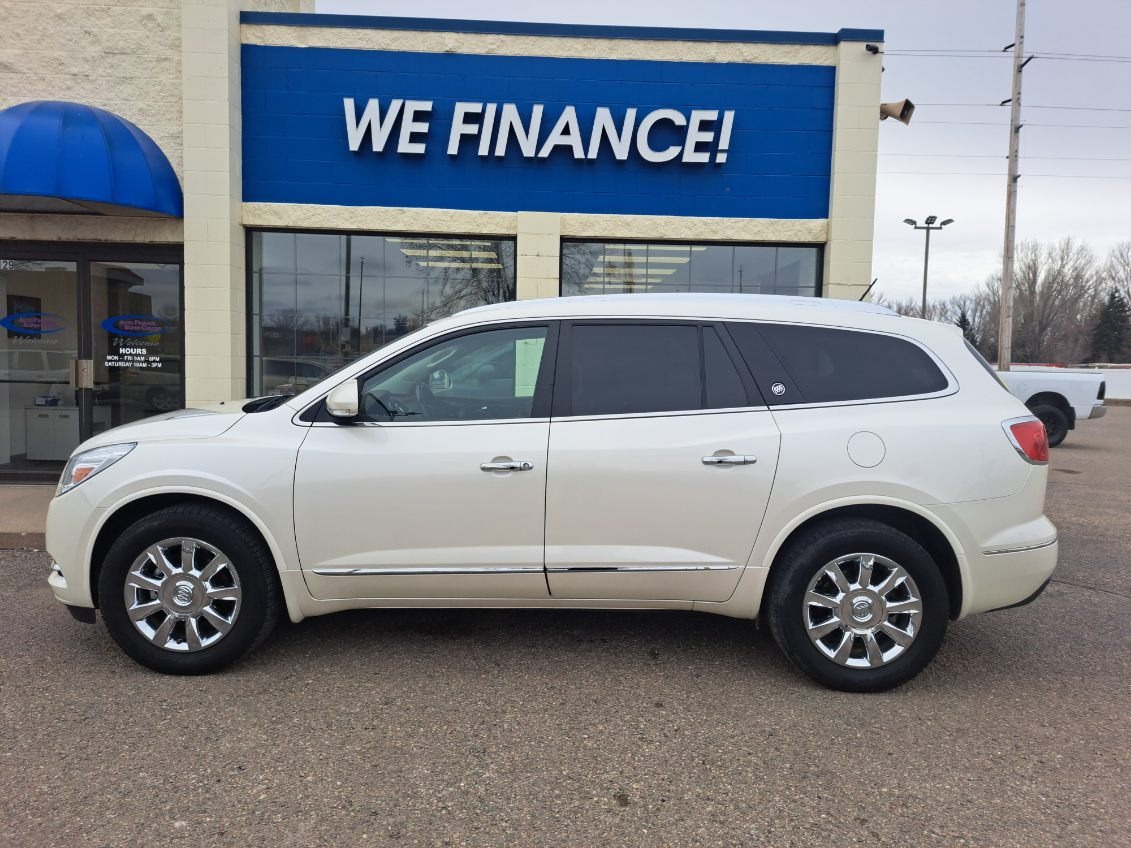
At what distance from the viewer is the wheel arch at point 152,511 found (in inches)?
149

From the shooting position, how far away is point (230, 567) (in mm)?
3801

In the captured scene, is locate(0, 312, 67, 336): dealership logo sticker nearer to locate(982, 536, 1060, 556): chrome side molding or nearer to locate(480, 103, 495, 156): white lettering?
locate(480, 103, 495, 156): white lettering

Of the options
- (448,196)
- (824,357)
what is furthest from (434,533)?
(448,196)

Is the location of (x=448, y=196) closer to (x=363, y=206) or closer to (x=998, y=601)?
(x=363, y=206)

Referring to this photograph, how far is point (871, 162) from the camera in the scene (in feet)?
29.2

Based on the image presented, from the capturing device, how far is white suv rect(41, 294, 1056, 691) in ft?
12.2

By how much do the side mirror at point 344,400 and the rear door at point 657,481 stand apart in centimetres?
97

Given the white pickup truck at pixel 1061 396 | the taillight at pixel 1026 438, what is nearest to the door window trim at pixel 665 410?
the taillight at pixel 1026 438

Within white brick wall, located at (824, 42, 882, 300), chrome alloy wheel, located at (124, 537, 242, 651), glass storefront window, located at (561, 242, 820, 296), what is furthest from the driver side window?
white brick wall, located at (824, 42, 882, 300)

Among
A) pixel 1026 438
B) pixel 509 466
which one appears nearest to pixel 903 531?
pixel 1026 438

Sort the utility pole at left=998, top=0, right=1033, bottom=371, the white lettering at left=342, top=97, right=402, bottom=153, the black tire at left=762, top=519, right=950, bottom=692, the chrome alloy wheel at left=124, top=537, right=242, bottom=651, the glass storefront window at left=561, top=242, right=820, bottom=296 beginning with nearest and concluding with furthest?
the black tire at left=762, top=519, right=950, bottom=692, the chrome alloy wheel at left=124, top=537, right=242, bottom=651, the white lettering at left=342, top=97, right=402, bottom=153, the glass storefront window at left=561, top=242, right=820, bottom=296, the utility pole at left=998, top=0, right=1033, bottom=371

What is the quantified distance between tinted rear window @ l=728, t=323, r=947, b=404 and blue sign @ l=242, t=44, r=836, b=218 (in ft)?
18.0

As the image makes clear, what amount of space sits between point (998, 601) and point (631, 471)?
1890 millimetres

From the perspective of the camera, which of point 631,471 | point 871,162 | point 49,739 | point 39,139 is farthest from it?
point 871,162
